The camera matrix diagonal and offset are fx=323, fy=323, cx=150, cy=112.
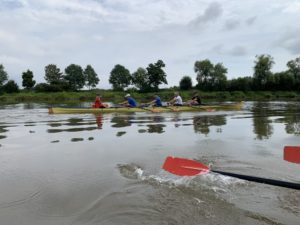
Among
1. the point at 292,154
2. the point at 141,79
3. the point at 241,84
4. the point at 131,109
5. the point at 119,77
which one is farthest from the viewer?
the point at 119,77

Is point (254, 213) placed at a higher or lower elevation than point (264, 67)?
lower

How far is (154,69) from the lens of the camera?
95.5m

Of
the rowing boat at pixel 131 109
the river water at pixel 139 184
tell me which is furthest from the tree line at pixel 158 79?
the river water at pixel 139 184

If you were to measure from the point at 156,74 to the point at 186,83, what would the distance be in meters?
9.24

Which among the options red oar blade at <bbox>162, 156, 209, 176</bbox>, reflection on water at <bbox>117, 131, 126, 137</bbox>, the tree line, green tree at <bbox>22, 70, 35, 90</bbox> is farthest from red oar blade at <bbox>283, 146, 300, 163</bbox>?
green tree at <bbox>22, 70, 35, 90</bbox>

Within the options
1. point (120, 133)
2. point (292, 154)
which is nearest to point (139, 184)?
point (292, 154)

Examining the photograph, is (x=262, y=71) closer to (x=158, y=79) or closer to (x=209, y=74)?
(x=209, y=74)

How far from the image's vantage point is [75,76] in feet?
340

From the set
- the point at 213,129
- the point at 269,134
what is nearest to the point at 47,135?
the point at 213,129

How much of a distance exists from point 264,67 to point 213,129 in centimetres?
7915

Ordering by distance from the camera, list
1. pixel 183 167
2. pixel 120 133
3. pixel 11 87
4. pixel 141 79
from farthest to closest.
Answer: pixel 141 79, pixel 11 87, pixel 120 133, pixel 183 167

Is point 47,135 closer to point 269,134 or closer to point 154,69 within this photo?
point 269,134

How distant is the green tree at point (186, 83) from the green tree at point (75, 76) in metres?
32.8

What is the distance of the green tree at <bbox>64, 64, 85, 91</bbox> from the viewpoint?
10356 cm
